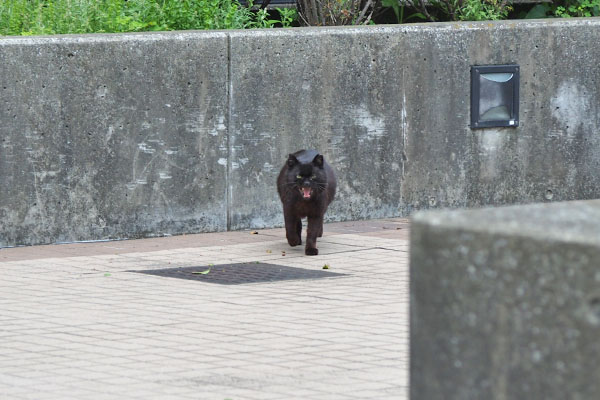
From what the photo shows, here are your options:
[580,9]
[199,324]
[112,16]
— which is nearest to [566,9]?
[580,9]

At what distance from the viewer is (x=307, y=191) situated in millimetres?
9125

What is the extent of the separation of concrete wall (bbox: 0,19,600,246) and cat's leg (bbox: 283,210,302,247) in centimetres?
101

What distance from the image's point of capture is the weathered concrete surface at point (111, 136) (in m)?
9.61

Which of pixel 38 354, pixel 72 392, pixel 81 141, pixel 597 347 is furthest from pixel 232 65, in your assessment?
pixel 597 347

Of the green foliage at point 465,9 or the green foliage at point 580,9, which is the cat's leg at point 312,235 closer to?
the green foliage at point 465,9

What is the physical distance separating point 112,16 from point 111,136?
1479 mm

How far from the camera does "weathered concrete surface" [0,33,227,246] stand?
9609 mm

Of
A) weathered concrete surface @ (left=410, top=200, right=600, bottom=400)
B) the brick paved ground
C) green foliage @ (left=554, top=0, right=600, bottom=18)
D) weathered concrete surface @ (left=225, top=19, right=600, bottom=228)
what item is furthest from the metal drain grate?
green foliage @ (left=554, top=0, right=600, bottom=18)

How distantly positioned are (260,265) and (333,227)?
6.14ft

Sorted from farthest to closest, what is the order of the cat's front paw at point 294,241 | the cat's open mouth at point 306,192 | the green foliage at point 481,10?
the green foliage at point 481,10 < the cat's front paw at point 294,241 < the cat's open mouth at point 306,192

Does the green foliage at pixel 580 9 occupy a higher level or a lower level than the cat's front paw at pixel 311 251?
higher

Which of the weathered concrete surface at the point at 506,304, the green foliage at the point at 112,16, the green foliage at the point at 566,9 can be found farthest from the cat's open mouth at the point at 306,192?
the weathered concrete surface at the point at 506,304

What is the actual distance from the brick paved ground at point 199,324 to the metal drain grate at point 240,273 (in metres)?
0.12

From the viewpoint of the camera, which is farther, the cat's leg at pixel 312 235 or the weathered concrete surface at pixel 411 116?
the weathered concrete surface at pixel 411 116
